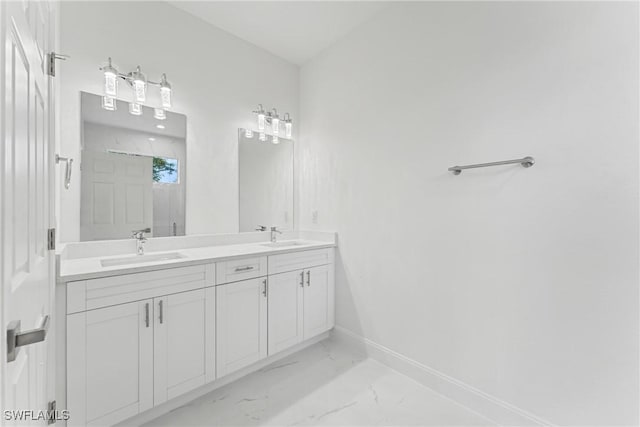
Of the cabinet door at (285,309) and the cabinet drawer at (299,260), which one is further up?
the cabinet drawer at (299,260)

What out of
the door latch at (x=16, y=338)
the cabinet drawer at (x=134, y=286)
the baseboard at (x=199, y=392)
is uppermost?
the door latch at (x=16, y=338)

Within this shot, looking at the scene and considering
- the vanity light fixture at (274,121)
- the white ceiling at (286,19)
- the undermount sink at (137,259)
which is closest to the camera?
the undermount sink at (137,259)

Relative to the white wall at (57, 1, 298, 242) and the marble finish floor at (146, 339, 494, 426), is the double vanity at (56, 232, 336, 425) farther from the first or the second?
the white wall at (57, 1, 298, 242)

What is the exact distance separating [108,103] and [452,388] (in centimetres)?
285

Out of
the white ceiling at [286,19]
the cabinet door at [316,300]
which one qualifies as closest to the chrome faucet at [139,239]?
the cabinet door at [316,300]

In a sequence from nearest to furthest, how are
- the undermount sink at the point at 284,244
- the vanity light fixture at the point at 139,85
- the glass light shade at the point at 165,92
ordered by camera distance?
the vanity light fixture at the point at 139,85, the glass light shade at the point at 165,92, the undermount sink at the point at 284,244

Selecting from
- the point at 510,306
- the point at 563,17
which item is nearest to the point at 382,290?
the point at 510,306

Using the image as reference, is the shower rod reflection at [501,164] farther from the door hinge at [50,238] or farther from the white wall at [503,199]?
the door hinge at [50,238]

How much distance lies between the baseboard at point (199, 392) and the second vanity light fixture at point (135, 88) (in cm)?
187

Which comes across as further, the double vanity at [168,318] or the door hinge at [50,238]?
the double vanity at [168,318]

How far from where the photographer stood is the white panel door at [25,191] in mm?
588

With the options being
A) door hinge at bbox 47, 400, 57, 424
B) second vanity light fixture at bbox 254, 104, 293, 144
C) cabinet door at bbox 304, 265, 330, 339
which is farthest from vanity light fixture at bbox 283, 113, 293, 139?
door hinge at bbox 47, 400, 57, 424

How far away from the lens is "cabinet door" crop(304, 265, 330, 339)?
7.69 feet

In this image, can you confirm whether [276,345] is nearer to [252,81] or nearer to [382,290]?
[382,290]
